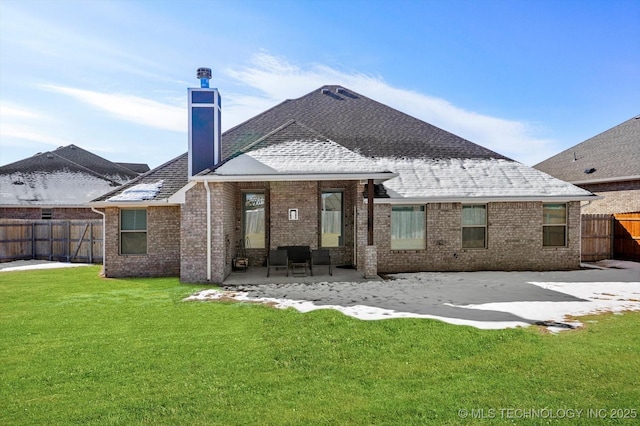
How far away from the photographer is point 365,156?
15.6m

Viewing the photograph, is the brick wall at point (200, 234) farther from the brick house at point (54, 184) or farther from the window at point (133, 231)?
the brick house at point (54, 184)

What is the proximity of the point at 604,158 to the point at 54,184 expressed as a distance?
32703 mm

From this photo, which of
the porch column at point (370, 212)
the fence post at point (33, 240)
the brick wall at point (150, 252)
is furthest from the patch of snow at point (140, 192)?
the fence post at point (33, 240)

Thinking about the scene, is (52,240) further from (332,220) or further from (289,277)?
(332,220)

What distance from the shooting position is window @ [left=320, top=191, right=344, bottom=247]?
1456 cm

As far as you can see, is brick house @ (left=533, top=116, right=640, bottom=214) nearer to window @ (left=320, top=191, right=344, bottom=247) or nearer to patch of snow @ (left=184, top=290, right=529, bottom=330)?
window @ (left=320, top=191, right=344, bottom=247)

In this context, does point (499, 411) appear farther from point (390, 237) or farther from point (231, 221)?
point (231, 221)

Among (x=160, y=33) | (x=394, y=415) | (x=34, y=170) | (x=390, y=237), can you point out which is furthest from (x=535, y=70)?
(x=34, y=170)

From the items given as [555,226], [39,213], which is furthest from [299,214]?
[39,213]

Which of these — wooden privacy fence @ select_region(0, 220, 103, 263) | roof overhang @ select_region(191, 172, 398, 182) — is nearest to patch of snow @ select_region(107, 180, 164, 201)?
roof overhang @ select_region(191, 172, 398, 182)

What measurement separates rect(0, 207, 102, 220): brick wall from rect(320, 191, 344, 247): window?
1678cm

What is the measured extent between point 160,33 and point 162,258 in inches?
275

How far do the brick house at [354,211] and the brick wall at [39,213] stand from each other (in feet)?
42.3

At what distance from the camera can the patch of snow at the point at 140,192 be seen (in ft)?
43.4
